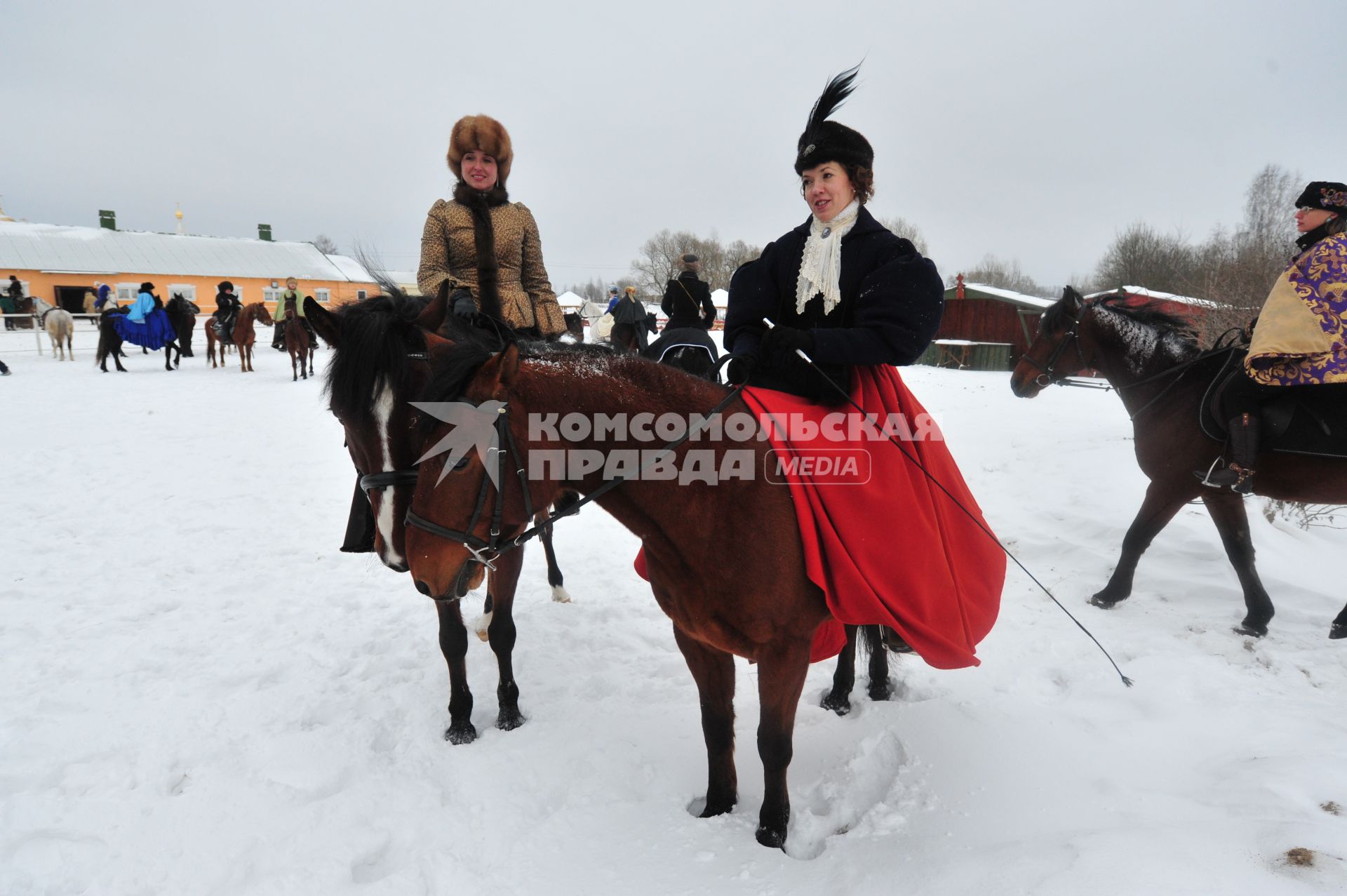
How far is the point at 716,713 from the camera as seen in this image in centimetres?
246

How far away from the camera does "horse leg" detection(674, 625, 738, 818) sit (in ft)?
8.06

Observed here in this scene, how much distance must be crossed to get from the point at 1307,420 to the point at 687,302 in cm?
545

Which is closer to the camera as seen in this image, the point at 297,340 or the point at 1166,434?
the point at 1166,434

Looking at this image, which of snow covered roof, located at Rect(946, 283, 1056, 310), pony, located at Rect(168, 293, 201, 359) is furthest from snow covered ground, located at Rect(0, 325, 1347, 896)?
snow covered roof, located at Rect(946, 283, 1056, 310)

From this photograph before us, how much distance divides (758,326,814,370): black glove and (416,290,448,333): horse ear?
4.13ft

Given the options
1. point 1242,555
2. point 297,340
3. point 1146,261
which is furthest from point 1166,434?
point 1146,261

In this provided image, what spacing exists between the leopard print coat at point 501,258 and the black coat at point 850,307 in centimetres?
146

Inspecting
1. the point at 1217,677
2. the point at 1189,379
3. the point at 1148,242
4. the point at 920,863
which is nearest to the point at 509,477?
the point at 920,863

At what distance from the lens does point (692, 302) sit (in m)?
7.38

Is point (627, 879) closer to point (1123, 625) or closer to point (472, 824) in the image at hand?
point (472, 824)

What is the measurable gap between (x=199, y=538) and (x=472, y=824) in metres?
4.52

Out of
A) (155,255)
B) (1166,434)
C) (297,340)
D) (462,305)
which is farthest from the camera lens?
(155,255)

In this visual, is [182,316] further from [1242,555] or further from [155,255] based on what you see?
[155,255]

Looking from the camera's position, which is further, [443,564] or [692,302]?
[692,302]
